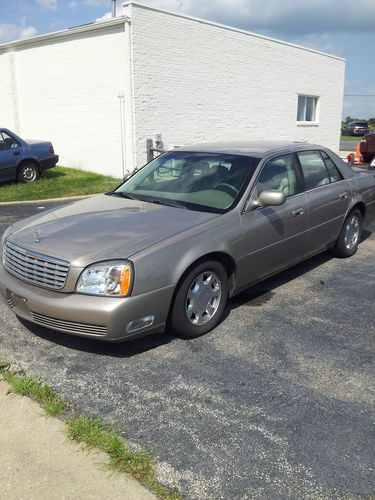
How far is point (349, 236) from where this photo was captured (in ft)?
20.4

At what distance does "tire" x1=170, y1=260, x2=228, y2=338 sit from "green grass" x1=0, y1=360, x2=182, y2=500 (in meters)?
1.08

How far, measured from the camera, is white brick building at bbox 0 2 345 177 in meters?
12.8

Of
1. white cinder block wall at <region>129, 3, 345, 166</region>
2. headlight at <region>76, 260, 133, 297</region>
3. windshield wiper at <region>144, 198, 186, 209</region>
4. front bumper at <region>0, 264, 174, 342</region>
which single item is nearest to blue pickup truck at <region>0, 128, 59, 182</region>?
white cinder block wall at <region>129, 3, 345, 166</region>

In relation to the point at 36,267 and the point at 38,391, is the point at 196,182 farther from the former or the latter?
the point at 38,391

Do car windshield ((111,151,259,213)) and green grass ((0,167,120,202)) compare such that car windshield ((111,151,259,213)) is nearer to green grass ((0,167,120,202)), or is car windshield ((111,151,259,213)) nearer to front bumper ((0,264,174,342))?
front bumper ((0,264,174,342))

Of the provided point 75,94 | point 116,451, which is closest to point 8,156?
point 75,94

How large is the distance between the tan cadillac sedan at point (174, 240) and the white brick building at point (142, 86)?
8.18 meters

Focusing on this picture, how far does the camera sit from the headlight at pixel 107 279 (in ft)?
11.1

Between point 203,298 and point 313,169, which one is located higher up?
point 313,169

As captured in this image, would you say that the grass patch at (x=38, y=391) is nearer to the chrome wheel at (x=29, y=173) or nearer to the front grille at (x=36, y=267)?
the front grille at (x=36, y=267)

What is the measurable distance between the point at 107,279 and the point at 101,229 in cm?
61

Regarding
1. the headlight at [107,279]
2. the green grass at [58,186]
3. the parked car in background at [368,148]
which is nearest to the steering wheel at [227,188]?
the headlight at [107,279]

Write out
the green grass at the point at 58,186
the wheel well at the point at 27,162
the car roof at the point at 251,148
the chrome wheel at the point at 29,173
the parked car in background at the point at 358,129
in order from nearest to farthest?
1. the car roof at the point at 251,148
2. the green grass at the point at 58,186
3. the wheel well at the point at 27,162
4. the chrome wheel at the point at 29,173
5. the parked car in background at the point at 358,129

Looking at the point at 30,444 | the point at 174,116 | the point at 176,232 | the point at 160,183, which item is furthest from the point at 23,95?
the point at 30,444
